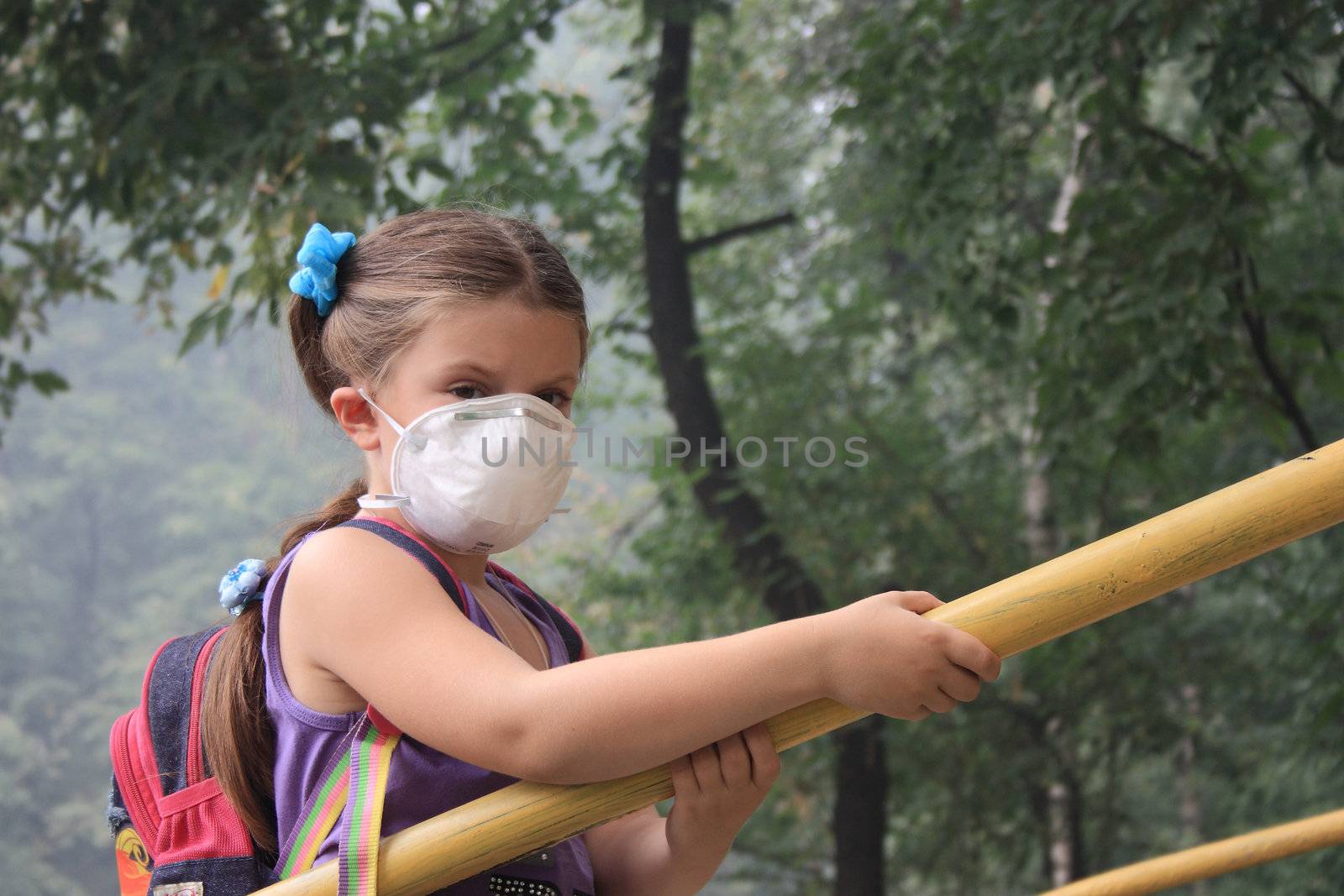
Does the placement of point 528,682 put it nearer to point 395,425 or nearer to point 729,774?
point 729,774

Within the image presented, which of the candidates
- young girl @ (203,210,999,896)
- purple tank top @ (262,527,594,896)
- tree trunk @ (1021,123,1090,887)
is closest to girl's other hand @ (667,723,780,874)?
young girl @ (203,210,999,896)

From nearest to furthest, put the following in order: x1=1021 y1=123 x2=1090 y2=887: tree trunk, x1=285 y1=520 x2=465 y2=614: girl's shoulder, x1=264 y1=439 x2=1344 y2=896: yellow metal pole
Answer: x1=264 y1=439 x2=1344 y2=896: yellow metal pole < x1=285 y1=520 x2=465 y2=614: girl's shoulder < x1=1021 y1=123 x2=1090 y2=887: tree trunk

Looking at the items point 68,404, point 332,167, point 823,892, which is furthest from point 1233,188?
point 68,404

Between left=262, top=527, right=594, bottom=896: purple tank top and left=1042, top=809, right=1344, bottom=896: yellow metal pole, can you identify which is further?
left=1042, top=809, right=1344, bottom=896: yellow metal pole

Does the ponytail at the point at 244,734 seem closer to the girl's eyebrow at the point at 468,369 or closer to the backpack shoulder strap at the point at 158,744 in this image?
the backpack shoulder strap at the point at 158,744

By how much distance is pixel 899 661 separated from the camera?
0.82m

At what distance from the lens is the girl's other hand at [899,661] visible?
2.68 feet

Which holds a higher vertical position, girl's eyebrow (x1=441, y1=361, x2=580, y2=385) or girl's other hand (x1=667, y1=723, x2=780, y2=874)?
girl's eyebrow (x1=441, y1=361, x2=580, y2=385)

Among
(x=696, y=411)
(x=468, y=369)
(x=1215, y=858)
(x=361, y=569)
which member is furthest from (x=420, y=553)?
(x=696, y=411)

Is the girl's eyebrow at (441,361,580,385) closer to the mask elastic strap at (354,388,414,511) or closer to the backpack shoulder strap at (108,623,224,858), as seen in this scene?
the mask elastic strap at (354,388,414,511)

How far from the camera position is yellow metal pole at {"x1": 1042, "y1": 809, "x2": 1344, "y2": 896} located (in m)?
1.47

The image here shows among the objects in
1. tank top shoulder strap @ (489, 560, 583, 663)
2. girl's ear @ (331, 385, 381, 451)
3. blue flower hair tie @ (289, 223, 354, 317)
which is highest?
blue flower hair tie @ (289, 223, 354, 317)

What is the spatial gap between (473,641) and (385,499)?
0.24 meters

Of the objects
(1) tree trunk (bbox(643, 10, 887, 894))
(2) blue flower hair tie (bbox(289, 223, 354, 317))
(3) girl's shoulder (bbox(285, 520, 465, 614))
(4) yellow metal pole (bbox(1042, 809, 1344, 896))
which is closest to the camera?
(3) girl's shoulder (bbox(285, 520, 465, 614))
